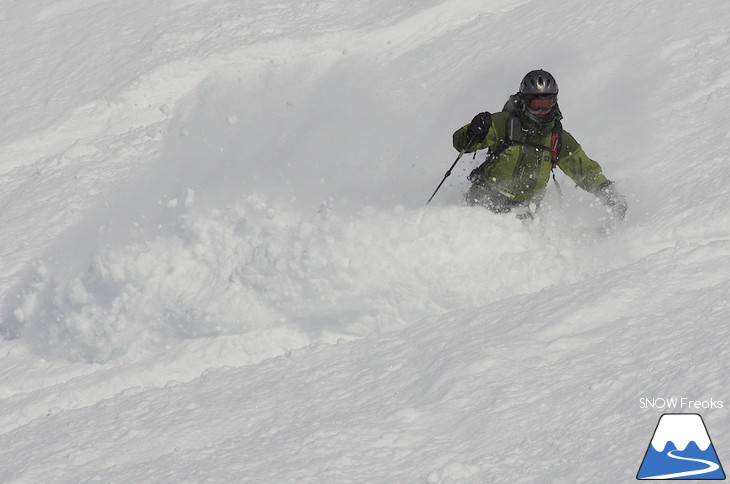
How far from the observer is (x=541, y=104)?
6898mm

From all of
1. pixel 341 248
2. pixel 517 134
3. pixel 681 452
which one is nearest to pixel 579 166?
pixel 517 134

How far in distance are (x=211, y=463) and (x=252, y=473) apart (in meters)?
0.36

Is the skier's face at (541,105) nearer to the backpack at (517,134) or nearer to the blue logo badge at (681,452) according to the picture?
the backpack at (517,134)

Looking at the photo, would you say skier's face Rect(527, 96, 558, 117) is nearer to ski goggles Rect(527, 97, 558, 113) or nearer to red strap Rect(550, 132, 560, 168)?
ski goggles Rect(527, 97, 558, 113)

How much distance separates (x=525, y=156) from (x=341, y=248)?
181 centimetres

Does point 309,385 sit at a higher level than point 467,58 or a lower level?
lower

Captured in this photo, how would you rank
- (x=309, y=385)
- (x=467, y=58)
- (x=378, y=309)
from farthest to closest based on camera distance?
(x=467, y=58), (x=378, y=309), (x=309, y=385)

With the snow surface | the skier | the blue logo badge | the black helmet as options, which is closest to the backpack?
the skier

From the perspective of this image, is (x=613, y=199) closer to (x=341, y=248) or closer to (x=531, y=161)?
(x=531, y=161)

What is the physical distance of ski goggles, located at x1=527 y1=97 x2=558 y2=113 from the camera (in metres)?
6.87

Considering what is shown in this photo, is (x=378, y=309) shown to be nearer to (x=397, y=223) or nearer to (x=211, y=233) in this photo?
(x=397, y=223)

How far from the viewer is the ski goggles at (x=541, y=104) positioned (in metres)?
6.87

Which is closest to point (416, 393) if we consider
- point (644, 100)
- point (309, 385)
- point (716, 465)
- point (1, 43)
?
point (309, 385)

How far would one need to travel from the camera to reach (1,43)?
13312 millimetres
